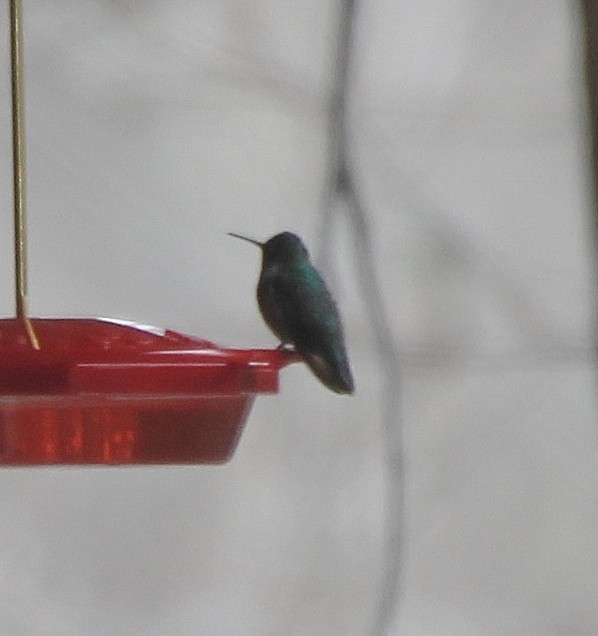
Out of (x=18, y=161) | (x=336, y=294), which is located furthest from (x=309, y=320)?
(x=336, y=294)

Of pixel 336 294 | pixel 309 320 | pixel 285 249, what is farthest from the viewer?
pixel 336 294

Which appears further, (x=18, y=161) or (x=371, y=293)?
(x=371, y=293)

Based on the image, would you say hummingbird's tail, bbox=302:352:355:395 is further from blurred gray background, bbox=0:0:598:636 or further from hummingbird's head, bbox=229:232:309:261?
blurred gray background, bbox=0:0:598:636

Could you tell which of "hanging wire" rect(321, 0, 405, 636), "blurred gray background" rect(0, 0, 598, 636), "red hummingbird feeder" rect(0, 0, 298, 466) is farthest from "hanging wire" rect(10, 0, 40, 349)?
"hanging wire" rect(321, 0, 405, 636)

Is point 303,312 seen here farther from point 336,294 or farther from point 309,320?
point 336,294

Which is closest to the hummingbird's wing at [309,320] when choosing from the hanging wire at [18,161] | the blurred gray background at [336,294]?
the hanging wire at [18,161]

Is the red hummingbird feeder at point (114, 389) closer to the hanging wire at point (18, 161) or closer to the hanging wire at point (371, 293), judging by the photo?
the hanging wire at point (18, 161)
